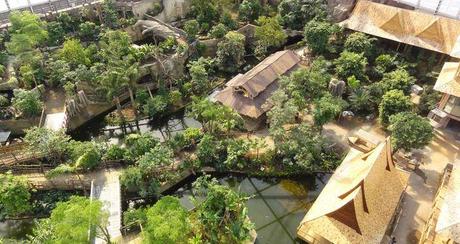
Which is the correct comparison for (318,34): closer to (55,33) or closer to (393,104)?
(393,104)

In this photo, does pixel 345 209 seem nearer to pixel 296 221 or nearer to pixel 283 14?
pixel 296 221

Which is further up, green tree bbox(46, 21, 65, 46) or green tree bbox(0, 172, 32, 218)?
green tree bbox(46, 21, 65, 46)

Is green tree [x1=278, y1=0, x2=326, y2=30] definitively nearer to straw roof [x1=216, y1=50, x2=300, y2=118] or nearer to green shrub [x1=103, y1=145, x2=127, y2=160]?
straw roof [x1=216, y1=50, x2=300, y2=118]

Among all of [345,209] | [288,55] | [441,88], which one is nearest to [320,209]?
[345,209]

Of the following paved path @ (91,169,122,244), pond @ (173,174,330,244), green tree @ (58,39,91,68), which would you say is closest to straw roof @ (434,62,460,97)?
pond @ (173,174,330,244)

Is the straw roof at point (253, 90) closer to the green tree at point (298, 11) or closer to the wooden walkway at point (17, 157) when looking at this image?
the green tree at point (298, 11)

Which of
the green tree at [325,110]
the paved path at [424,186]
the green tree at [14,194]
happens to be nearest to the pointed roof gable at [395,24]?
the paved path at [424,186]
